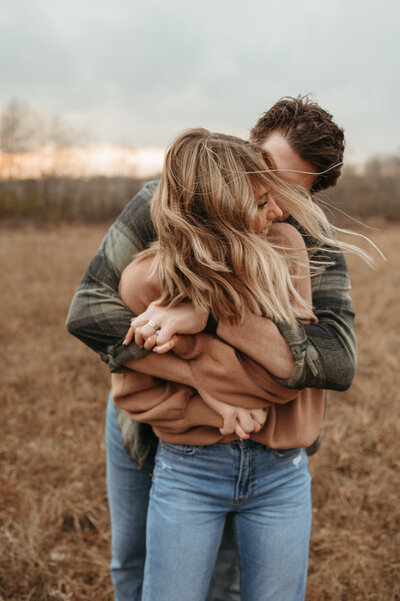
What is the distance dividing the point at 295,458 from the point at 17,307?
20.4 ft

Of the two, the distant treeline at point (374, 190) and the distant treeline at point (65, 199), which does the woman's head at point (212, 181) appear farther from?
the distant treeline at point (65, 199)

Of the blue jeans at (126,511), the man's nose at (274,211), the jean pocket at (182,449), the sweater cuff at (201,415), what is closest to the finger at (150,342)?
the sweater cuff at (201,415)

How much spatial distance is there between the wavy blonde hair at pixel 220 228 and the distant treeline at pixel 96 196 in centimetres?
2193

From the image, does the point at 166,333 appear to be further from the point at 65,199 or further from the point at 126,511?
the point at 65,199

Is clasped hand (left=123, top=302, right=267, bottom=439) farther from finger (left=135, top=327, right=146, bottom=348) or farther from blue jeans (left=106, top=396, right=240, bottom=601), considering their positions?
blue jeans (left=106, top=396, right=240, bottom=601)

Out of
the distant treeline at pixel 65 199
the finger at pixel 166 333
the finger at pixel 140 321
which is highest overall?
the distant treeline at pixel 65 199

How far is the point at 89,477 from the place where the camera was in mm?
3242

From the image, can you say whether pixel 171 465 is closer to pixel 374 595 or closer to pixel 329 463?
pixel 374 595

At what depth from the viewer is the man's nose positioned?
4.28ft

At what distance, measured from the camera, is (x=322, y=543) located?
271cm

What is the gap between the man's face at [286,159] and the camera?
1.42 metres

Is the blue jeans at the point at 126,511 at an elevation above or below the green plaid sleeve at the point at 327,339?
below

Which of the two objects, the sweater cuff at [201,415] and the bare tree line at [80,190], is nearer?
the sweater cuff at [201,415]

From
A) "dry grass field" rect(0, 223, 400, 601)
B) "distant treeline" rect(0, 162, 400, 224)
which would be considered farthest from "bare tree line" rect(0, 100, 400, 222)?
"dry grass field" rect(0, 223, 400, 601)
